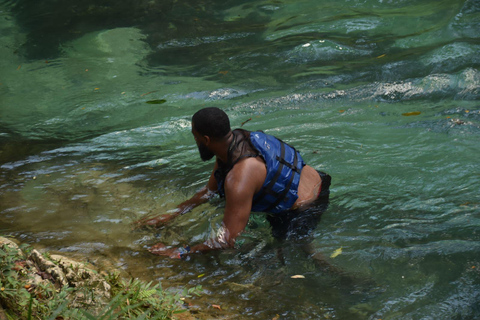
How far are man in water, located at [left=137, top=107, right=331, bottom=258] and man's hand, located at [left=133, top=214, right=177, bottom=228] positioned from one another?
39 cm

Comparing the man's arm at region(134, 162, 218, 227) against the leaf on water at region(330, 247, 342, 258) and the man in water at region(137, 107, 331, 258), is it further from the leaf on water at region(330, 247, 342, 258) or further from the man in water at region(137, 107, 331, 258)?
the leaf on water at region(330, 247, 342, 258)

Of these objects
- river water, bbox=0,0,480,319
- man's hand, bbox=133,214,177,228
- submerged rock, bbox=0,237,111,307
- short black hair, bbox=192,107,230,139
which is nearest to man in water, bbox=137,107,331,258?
short black hair, bbox=192,107,230,139

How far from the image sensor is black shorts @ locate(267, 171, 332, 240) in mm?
4125

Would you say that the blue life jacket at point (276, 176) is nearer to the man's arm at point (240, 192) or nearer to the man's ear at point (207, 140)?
the man's arm at point (240, 192)

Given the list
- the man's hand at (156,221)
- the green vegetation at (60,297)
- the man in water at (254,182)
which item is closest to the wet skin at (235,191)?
the man in water at (254,182)

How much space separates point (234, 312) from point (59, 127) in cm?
519

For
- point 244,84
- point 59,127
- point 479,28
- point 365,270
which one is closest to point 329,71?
point 244,84

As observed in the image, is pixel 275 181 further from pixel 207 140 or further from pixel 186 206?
pixel 186 206

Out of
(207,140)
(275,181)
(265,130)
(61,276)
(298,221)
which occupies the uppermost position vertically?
(207,140)

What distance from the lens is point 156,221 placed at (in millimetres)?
4555

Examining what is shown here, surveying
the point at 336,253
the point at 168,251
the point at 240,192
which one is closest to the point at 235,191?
the point at 240,192

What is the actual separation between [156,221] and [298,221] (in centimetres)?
137

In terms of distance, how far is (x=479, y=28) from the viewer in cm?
888

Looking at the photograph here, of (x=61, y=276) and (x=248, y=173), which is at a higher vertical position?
(x=248, y=173)
